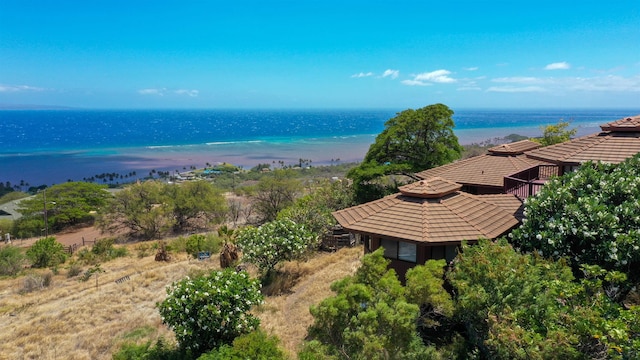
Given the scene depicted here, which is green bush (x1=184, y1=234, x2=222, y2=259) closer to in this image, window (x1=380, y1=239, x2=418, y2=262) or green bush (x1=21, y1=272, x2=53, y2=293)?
green bush (x1=21, y1=272, x2=53, y2=293)

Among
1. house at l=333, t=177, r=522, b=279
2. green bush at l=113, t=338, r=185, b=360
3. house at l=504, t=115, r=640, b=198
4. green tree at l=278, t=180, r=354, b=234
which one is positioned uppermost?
house at l=504, t=115, r=640, b=198

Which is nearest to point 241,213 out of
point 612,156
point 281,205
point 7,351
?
point 281,205

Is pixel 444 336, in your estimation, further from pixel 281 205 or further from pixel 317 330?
pixel 281 205

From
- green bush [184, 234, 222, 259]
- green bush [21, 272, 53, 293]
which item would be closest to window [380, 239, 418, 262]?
green bush [184, 234, 222, 259]

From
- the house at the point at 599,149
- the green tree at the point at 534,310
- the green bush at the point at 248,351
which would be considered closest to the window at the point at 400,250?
the green tree at the point at 534,310

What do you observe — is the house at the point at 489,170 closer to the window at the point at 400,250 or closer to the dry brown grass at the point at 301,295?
the dry brown grass at the point at 301,295

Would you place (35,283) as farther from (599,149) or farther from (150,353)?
(599,149)
